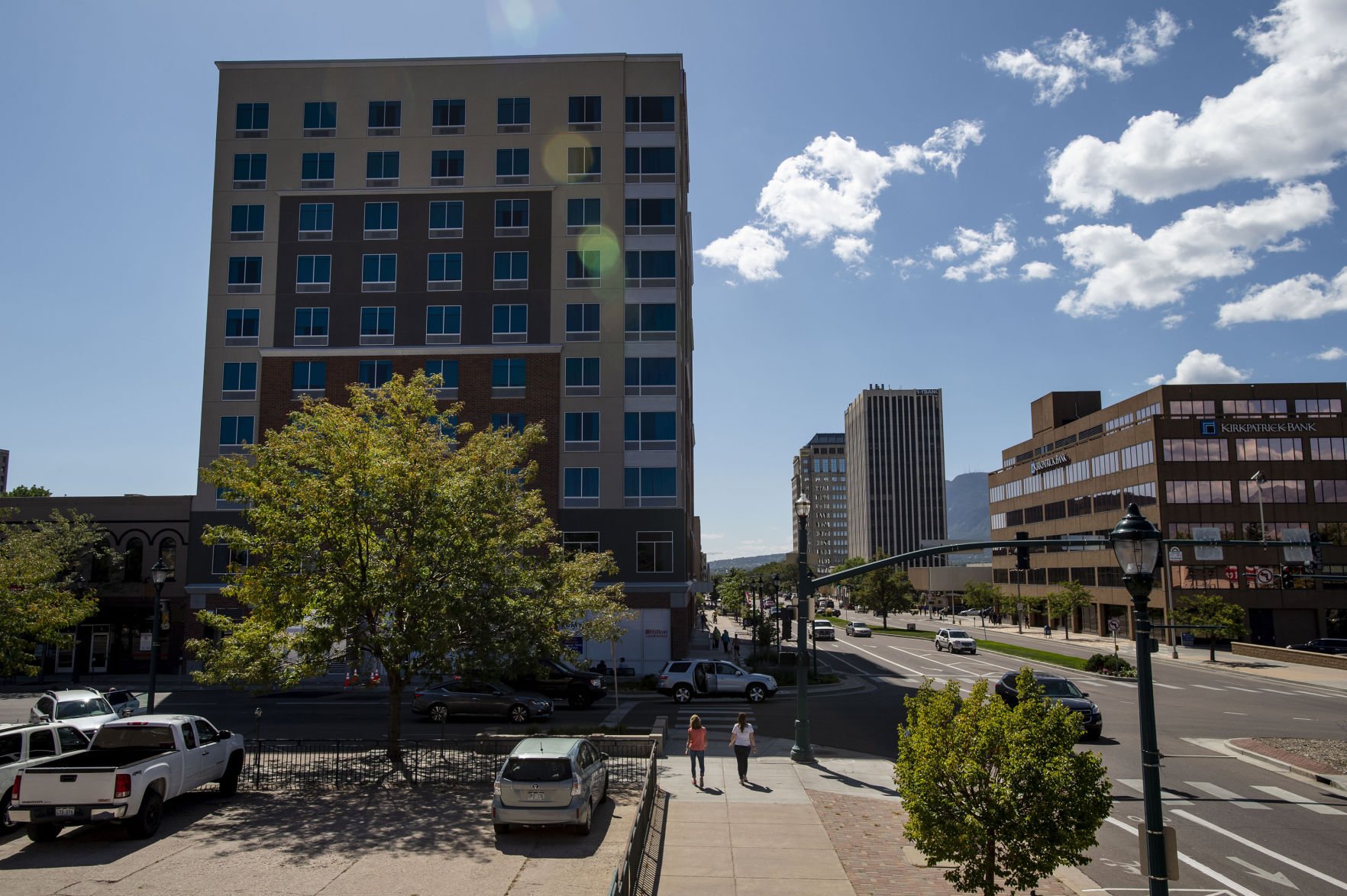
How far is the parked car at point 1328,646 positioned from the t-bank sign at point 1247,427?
16.6m

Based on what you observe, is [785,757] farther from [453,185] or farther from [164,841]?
[453,185]

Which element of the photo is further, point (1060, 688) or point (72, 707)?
point (1060, 688)

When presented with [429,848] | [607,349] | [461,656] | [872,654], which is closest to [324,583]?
[461,656]

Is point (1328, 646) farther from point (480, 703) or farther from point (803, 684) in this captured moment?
point (480, 703)

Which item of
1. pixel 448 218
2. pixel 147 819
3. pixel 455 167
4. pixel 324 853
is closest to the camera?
pixel 324 853

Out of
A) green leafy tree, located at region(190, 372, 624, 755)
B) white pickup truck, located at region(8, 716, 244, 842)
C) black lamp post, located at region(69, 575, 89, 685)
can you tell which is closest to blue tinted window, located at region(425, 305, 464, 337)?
black lamp post, located at region(69, 575, 89, 685)

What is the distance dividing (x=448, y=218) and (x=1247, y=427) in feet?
202

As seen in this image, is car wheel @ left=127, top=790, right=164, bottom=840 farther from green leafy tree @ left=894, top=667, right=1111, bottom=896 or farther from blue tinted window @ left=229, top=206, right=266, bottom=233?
blue tinted window @ left=229, top=206, right=266, bottom=233

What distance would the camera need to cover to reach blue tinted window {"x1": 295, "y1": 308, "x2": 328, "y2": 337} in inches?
1896

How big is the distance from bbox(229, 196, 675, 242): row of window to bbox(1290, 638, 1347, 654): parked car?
49.5 meters

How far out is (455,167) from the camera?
49.1m

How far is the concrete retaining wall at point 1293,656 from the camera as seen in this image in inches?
1935

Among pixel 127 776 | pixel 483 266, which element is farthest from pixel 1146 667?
pixel 483 266

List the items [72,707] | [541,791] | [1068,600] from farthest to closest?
1. [1068,600]
2. [72,707]
3. [541,791]
